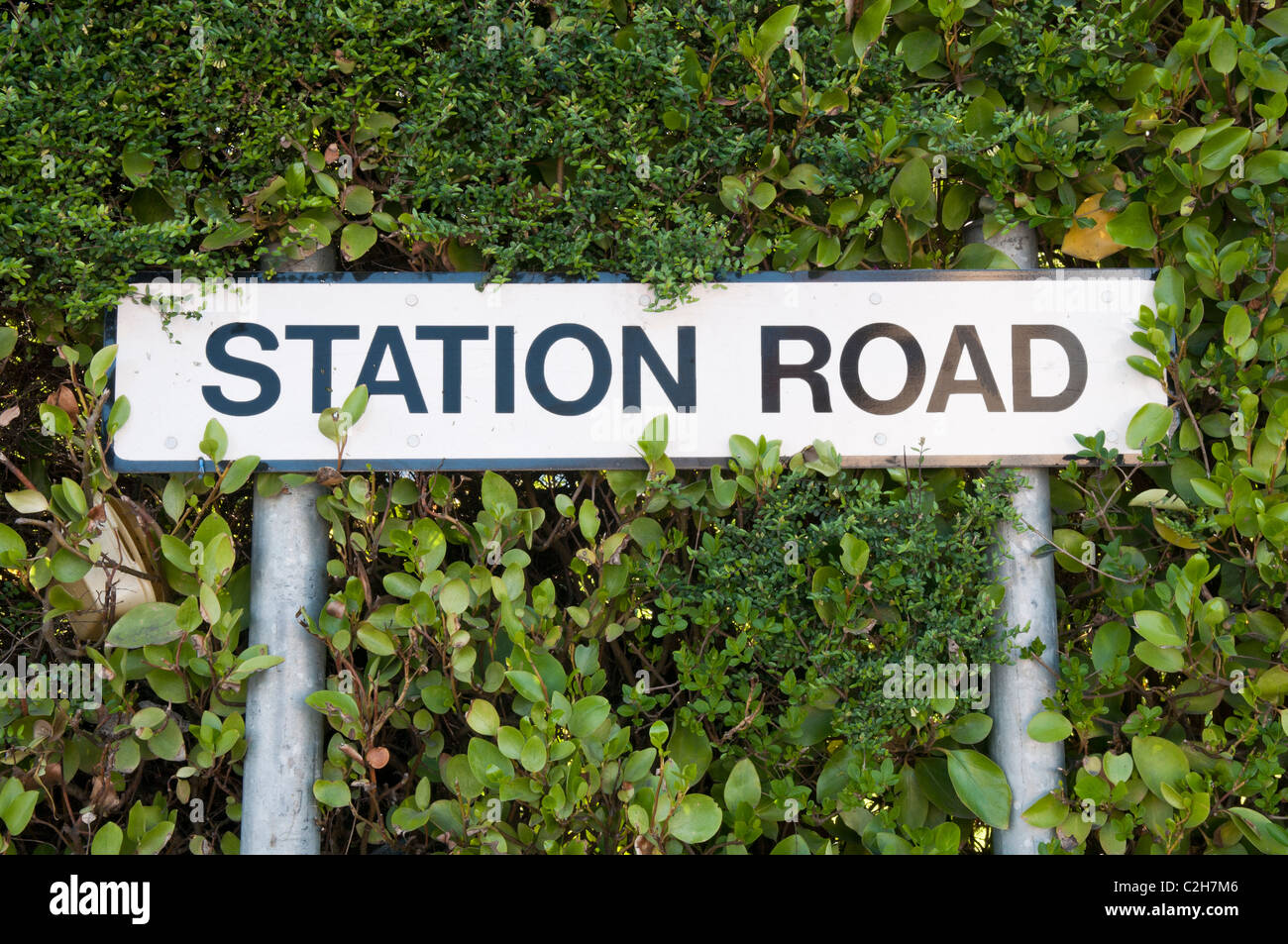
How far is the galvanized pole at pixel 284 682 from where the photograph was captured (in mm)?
1847

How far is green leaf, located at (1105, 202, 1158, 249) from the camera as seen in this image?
6.27 feet

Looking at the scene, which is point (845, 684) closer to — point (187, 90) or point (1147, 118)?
point (1147, 118)

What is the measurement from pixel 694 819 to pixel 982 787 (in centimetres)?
56

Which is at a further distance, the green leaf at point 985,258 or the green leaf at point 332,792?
the green leaf at point 985,258

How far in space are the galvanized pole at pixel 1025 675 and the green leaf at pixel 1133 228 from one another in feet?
1.57

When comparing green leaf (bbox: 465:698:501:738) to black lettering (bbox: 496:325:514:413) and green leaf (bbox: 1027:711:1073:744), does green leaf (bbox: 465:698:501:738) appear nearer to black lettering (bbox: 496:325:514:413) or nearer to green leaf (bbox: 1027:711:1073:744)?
black lettering (bbox: 496:325:514:413)

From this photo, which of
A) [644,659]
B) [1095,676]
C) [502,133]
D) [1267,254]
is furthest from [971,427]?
[502,133]

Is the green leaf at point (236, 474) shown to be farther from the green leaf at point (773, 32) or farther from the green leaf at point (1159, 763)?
the green leaf at point (1159, 763)

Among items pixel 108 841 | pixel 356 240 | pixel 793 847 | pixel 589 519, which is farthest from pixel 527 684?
pixel 356 240

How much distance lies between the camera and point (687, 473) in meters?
1.96

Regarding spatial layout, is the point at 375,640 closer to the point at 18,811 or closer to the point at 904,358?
the point at 18,811

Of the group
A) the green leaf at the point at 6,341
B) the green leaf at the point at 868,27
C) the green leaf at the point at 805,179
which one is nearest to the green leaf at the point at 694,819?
the green leaf at the point at 805,179

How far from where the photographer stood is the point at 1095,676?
189 cm

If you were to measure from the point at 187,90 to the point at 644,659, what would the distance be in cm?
139
